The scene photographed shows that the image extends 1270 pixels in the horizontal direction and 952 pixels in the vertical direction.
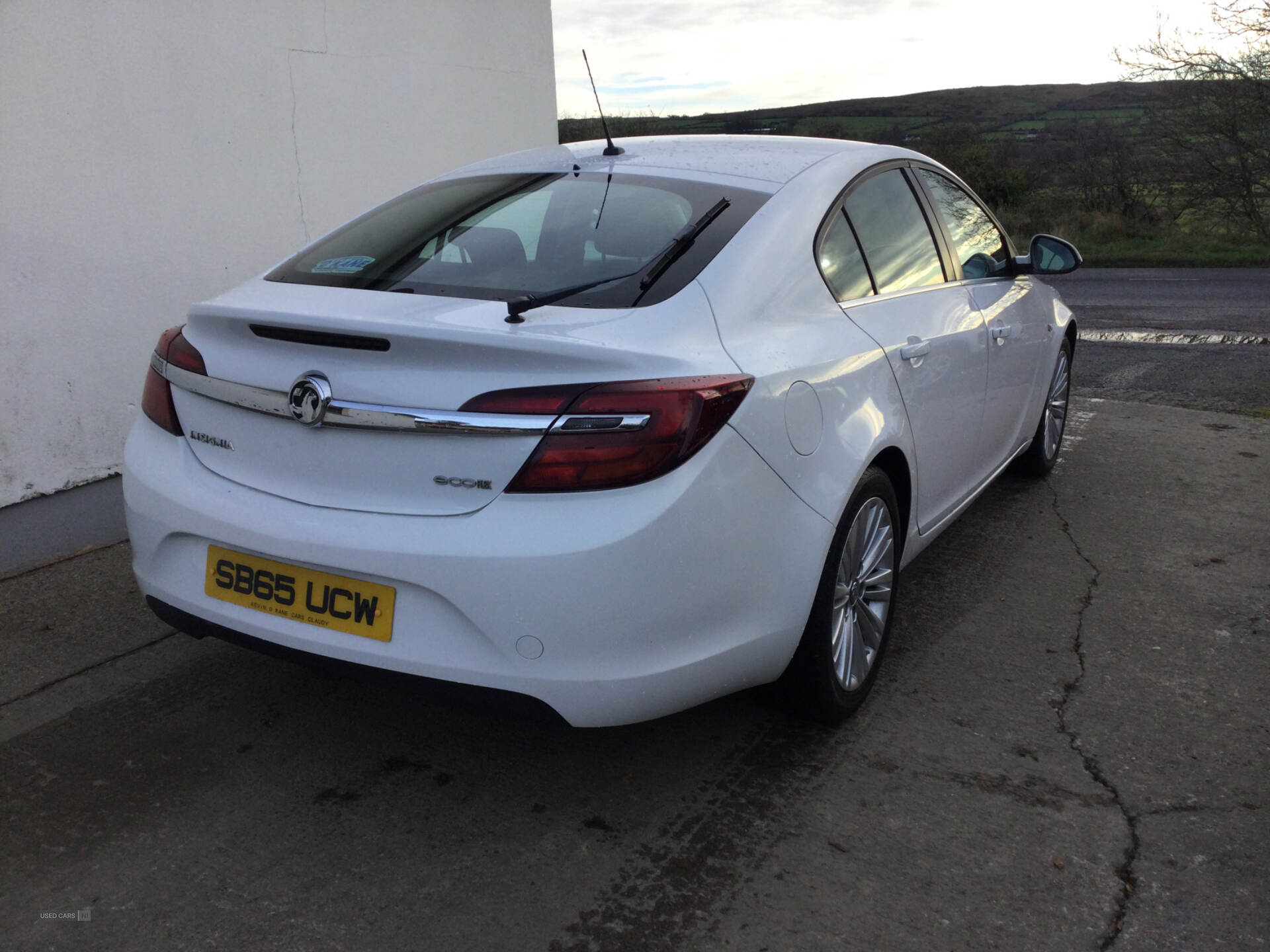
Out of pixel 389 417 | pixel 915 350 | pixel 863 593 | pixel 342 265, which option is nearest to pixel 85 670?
Answer: pixel 342 265

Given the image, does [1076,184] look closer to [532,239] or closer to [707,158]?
[707,158]

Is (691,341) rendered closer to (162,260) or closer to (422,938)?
(422,938)

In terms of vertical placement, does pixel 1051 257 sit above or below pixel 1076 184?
above

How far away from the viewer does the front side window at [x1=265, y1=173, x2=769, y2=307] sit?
2648 mm

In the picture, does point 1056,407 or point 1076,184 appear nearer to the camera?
point 1056,407

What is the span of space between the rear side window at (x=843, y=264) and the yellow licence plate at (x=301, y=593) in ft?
4.99

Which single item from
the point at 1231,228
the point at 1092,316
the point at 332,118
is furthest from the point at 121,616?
the point at 1231,228

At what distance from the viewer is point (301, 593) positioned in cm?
244

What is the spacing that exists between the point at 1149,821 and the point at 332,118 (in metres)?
5.05

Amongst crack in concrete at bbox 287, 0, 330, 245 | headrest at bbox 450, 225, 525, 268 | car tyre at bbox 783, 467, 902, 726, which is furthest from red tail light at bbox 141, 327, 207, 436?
crack in concrete at bbox 287, 0, 330, 245

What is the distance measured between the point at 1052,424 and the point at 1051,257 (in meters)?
0.98

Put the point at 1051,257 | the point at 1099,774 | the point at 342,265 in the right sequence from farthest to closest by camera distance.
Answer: the point at 1051,257, the point at 342,265, the point at 1099,774

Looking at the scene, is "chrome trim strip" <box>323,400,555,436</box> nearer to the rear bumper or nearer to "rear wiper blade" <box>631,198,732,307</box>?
the rear bumper

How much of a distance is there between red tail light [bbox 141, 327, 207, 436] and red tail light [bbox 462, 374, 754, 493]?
3.01 feet
